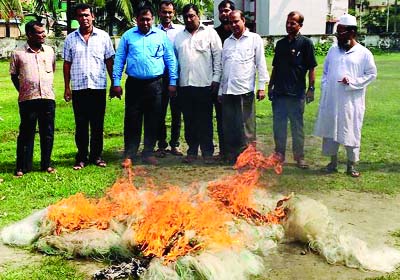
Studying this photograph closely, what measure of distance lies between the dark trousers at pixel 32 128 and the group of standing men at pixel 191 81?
0.01m

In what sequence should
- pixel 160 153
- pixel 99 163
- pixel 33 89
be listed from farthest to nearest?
1. pixel 160 153
2. pixel 99 163
3. pixel 33 89

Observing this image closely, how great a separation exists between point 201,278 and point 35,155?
501 cm

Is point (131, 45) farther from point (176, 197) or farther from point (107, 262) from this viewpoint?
point (107, 262)

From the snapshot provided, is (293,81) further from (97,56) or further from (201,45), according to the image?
(97,56)

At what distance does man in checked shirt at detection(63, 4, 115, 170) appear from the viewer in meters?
7.16

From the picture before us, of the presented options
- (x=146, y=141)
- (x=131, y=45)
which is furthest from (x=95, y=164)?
(x=131, y=45)

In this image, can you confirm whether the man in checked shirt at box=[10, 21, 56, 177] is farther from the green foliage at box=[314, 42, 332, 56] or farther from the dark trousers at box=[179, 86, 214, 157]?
the green foliage at box=[314, 42, 332, 56]

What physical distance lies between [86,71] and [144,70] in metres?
0.76

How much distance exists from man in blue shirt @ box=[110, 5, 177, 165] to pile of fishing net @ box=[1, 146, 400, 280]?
2.36 m

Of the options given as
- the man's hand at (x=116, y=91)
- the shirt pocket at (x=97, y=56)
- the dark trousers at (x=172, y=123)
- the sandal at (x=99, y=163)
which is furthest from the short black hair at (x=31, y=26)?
the dark trousers at (x=172, y=123)

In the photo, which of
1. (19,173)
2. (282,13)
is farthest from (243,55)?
(282,13)

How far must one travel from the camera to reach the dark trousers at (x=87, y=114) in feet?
23.9

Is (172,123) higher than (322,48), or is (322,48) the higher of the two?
(322,48)

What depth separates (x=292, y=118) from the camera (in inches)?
295
